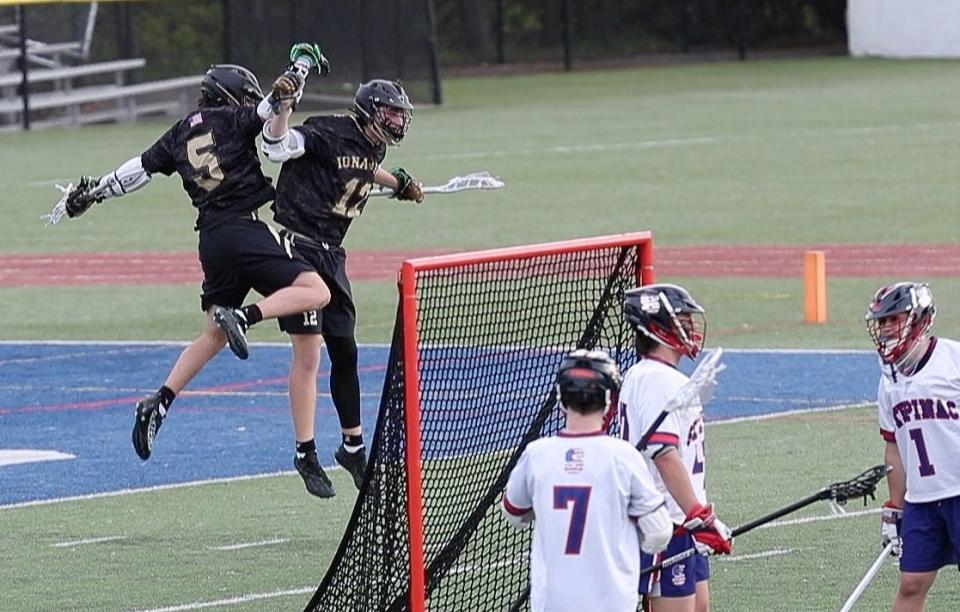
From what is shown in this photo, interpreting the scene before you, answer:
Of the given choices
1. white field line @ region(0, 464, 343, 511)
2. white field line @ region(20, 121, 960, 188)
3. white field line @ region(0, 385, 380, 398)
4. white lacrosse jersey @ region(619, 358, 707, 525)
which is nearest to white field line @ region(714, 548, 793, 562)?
white lacrosse jersey @ region(619, 358, 707, 525)

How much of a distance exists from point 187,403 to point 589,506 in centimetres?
1003

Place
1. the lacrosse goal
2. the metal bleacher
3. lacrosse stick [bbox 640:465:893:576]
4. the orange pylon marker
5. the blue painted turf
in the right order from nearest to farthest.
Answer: lacrosse stick [bbox 640:465:893:576] < the lacrosse goal < the blue painted turf < the orange pylon marker < the metal bleacher

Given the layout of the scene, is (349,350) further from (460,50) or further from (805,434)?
(460,50)

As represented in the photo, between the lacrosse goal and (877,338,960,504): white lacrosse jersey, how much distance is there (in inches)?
58.2

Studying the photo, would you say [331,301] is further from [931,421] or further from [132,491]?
[931,421]

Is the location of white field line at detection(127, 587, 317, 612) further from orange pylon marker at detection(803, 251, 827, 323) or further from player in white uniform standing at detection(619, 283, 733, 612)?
orange pylon marker at detection(803, 251, 827, 323)

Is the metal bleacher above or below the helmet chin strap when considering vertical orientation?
below

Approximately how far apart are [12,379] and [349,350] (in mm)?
7297

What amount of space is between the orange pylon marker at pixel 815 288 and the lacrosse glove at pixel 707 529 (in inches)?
440

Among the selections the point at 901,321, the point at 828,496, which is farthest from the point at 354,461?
the point at 901,321

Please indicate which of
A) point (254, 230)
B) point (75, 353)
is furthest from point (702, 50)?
point (254, 230)

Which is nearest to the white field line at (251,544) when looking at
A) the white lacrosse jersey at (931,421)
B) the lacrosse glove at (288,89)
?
the lacrosse glove at (288,89)

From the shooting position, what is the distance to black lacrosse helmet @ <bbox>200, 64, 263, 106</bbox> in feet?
38.0

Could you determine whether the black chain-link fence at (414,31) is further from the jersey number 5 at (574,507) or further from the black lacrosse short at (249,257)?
the jersey number 5 at (574,507)
